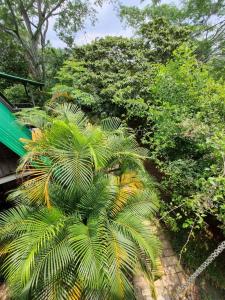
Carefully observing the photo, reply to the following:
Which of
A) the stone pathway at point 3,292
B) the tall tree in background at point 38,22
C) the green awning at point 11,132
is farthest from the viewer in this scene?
the tall tree in background at point 38,22

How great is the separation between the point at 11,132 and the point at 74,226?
241cm

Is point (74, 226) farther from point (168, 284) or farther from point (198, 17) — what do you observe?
point (198, 17)

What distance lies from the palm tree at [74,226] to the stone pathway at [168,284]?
1.04 meters

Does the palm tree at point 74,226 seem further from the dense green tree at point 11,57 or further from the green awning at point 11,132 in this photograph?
the dense green tree at point 11,57

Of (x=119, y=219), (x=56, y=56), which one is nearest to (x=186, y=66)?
(x=119, y=219)

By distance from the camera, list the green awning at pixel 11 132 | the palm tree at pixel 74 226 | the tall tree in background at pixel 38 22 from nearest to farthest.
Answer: the palm tree at pixel 74 226 < the green awning at pixel 11 132 < the tall tree in background at pixel 38 22

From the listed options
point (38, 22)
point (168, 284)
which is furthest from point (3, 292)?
point (38, 22)

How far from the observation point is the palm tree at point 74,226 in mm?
→ 3062

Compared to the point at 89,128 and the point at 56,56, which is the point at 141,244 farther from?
the point at 56,56

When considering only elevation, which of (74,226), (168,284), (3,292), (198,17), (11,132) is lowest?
(168,284)

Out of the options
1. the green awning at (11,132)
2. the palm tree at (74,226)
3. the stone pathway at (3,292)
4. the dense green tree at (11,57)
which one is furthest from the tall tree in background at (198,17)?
the stone pathway at (3,292)

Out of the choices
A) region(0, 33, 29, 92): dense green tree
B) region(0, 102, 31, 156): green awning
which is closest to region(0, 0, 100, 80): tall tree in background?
region(0, 33, 29, 92): dense green tree

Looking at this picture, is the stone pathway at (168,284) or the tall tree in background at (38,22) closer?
the stone pathway at (168,284)

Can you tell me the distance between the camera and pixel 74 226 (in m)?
3.48
